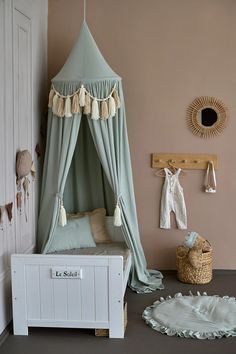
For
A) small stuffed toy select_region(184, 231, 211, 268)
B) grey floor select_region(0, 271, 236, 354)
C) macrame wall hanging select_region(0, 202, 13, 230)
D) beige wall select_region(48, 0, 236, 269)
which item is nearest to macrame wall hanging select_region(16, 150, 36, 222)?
macrame wall hanging select_region(0, 202, 13, 230)

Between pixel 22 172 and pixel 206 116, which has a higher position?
pixel 206 116

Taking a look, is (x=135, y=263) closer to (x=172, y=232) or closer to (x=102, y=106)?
(x=172, y=232)

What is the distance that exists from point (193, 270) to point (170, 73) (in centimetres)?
184

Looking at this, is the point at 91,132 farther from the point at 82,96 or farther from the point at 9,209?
the point at 9,209

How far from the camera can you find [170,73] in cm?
441

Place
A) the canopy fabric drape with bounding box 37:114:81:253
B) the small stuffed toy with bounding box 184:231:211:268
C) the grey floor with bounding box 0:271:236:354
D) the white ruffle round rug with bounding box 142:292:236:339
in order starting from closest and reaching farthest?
the grey floor with bounding box 0:271:236:354 < the white ruffle round rug with bounding box 142:292:236:339 < the canopy fabric drape with bounding box 37:114:81:253 < the small stuffed toy with bounding box 184:231:211:268

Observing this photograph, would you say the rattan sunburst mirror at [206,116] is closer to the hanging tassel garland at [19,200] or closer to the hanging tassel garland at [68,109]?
the hanging tassel garland at [68,109]

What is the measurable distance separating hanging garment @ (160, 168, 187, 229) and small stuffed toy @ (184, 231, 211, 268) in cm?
24

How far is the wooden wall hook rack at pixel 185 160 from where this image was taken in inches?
175

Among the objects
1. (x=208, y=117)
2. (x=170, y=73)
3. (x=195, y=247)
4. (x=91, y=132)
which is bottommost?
(x=195, y=247)

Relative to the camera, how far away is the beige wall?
436 centimetres

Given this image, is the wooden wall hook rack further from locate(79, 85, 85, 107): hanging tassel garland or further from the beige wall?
locate(79, 85, 85, 107): hanging tassel garland

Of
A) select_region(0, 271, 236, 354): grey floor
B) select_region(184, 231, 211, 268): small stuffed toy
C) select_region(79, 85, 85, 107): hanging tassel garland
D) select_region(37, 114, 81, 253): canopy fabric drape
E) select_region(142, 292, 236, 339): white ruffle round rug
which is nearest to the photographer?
select_region(0, 271, 236, 354): grey floor

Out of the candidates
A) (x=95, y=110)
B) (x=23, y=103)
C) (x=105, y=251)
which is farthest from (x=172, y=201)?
(x=23, y=103)
